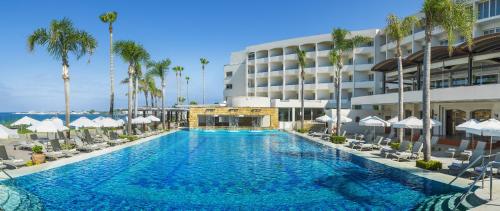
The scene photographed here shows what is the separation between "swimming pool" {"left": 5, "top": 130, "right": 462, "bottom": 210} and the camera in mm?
11570

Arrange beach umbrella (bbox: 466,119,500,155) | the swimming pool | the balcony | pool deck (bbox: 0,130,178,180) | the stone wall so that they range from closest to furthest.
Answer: the swimming pool → beach umbrella (bbox: 466,119,500,155) → pool deck (bbox: 0,130,178,180) → the balcony → the stone wall

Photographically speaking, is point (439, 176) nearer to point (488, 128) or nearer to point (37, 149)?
point (488, 128)

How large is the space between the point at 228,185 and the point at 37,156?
35.1 feet

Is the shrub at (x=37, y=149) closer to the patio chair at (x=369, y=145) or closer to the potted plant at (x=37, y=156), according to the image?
the potted plant at (x=37, y=156)

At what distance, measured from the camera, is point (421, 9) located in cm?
1738

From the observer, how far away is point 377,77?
5300cm

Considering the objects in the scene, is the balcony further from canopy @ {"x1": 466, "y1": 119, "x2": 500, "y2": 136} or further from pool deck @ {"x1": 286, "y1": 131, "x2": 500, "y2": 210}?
pool deck @ {"x1": 286, "y1": 131, "x2": 500, "y2": 210}

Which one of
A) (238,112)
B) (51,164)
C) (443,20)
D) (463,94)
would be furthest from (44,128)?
(238,112)

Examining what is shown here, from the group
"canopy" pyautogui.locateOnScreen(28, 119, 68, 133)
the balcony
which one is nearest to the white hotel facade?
the balcony

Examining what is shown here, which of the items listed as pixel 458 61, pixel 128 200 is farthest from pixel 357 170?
pixel 458 61

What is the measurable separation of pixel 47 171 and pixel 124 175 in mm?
3634

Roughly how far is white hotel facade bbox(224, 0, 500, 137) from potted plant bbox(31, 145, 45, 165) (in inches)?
1020

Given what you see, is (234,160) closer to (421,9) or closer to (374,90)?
(421,9)

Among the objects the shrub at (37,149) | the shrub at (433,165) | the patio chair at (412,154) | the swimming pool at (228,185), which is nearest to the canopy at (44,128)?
the swimming pool at (228,185)
